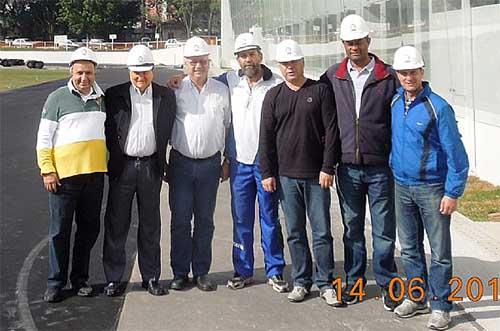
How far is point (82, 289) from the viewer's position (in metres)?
5.41

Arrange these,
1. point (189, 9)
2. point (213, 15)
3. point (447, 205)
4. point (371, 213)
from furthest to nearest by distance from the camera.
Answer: point (189, 9)
point (213, 15)
point (371, 213)
point (447, 205)

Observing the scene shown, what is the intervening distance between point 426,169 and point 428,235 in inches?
19.6

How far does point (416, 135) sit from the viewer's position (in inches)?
181

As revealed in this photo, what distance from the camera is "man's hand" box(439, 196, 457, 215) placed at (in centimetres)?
451

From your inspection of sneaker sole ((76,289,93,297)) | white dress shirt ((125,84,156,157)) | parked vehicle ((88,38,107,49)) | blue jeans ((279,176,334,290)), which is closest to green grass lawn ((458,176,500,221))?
blue jeans ((279,176,334,290))

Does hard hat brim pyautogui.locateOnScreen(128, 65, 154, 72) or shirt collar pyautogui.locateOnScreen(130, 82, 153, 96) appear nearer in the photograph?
hard hat brim pyautogui.locateOnScreen(128, 65, 154, 72)

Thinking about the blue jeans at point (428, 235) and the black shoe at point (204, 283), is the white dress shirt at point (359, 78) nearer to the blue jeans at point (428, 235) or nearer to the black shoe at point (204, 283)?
the blue jeans at point (428, 235)

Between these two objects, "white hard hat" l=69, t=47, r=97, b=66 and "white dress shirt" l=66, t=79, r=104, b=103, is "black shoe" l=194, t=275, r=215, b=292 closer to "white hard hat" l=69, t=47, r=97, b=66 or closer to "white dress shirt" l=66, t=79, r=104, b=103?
"white dress shirt" l=66, t=79, r=104, b=103

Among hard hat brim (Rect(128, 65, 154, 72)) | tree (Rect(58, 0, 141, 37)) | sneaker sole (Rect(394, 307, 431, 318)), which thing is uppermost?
tree (Rect(58, 0, 141, 37))

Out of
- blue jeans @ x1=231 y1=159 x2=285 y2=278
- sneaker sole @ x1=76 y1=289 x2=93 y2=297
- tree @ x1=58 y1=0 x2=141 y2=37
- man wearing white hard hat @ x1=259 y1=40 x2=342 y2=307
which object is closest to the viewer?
man wearing white hard hat @ x1=259 y1=40 x2=342 y2=307

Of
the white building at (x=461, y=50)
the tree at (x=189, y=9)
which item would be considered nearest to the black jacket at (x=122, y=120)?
the white building at (x=461, y=50)

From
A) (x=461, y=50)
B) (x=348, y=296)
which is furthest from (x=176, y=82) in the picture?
(x=461, y=50)

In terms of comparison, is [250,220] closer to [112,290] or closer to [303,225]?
[303,225]

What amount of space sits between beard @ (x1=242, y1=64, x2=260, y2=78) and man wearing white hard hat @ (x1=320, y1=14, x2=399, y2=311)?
0.56 m
